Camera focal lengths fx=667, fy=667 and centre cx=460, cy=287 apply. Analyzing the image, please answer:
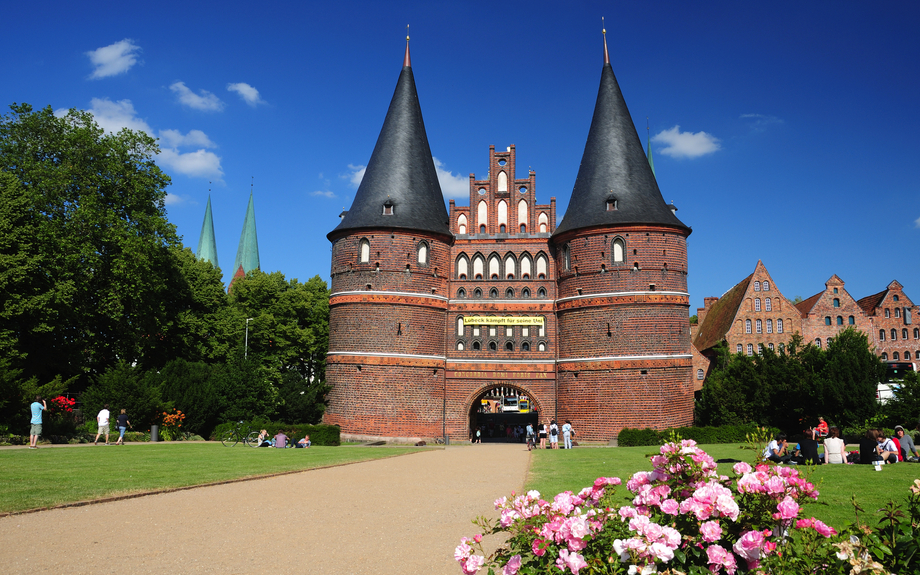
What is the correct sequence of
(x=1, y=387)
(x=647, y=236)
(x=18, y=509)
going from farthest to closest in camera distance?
(x=647, y=236), (x=1, y=387), (x=18, y=509)

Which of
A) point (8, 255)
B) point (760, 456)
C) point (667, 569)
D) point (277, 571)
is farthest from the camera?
point (8, 255)

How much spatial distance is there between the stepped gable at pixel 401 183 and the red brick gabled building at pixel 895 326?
121 ft

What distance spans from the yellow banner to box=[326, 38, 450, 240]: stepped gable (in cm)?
452

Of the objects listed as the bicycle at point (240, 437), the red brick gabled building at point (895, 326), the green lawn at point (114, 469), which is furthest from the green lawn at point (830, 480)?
the red brick gabled building at point (895, 326)

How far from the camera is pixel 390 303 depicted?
31.9 metres

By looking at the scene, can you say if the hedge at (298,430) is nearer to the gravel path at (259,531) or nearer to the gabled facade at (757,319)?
the gravel path at (259,531)

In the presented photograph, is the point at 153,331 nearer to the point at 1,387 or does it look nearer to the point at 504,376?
the point at 1,387

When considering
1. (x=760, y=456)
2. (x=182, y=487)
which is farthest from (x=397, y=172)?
(x=760, y=456)

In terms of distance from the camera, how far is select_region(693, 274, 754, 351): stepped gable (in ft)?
156

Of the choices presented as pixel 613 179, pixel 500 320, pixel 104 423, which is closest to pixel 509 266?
pixel 500 320

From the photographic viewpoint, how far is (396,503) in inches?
450

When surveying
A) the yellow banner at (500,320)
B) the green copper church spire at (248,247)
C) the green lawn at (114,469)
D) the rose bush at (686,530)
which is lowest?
the green lawn at (114,469)

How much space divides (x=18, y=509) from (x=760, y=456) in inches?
377

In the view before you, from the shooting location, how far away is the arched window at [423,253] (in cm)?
3309
